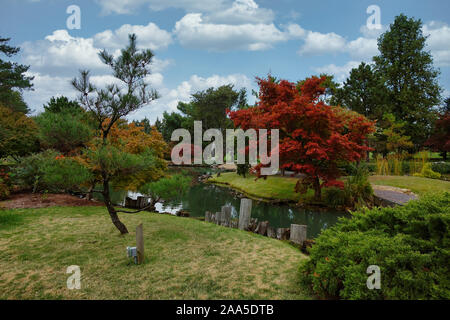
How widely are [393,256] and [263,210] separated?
7616mm

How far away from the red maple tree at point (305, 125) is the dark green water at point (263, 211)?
1364 millimetres

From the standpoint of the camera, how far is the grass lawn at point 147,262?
312 centimetres

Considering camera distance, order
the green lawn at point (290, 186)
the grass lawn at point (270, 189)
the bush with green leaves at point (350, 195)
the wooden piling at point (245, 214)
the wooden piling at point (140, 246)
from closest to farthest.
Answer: the wooden piling at point (140, 246), the wooden piling at point (245, 214), the bush with green leaves at point (350, 195), the green lawn at point (290, 186), the grass lawn at point (270, 189)

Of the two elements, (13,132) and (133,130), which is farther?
(13,132)

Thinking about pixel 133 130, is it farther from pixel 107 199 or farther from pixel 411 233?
pixel 411 233

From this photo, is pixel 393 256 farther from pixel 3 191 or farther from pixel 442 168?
pixel 442 168

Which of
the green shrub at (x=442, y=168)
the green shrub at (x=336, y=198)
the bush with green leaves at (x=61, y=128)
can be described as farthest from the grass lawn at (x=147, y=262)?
the green shrub at (x=442, y=168)

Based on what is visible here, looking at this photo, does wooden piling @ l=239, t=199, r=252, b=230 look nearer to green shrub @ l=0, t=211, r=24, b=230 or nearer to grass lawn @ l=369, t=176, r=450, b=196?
green shrub @ l=0, t=211, r=24, b=230

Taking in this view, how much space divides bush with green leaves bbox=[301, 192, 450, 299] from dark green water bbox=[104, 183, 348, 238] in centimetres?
374

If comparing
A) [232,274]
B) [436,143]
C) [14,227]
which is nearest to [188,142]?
[436,143]

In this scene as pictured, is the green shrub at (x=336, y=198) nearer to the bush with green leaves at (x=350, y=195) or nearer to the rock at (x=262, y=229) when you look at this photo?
the bush with green leaves at (x=350, y=195)

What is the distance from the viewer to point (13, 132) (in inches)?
411
